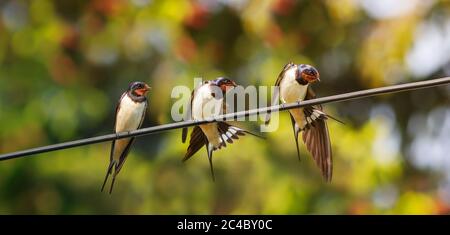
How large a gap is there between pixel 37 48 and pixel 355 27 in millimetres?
1377

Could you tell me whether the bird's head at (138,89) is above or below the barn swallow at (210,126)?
above

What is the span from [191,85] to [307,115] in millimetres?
1224

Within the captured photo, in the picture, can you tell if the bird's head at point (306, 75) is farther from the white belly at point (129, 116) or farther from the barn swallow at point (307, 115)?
the white belly at point (129, 116)

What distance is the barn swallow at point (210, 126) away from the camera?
6.87 ft

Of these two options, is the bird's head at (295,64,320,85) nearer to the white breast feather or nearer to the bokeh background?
the white breast feather

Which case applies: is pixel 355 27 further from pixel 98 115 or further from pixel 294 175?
pixel 98 115

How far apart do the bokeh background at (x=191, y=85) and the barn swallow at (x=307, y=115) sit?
1157 millimetres

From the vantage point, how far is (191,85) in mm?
3246

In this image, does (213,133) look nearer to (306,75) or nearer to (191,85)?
(306,75)

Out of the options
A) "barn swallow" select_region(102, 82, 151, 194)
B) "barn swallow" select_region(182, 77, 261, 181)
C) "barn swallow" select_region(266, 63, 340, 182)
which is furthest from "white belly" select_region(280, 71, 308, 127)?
"barn swallow" select_region(102, 82, 151, 194)

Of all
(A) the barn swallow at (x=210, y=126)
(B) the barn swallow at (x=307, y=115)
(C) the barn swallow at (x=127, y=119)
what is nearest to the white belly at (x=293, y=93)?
(B) the barn swallow at (x=307, y=115)

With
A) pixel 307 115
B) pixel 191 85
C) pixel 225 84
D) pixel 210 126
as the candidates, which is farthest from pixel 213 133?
pixel 191 85

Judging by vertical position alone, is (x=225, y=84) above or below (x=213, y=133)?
above
